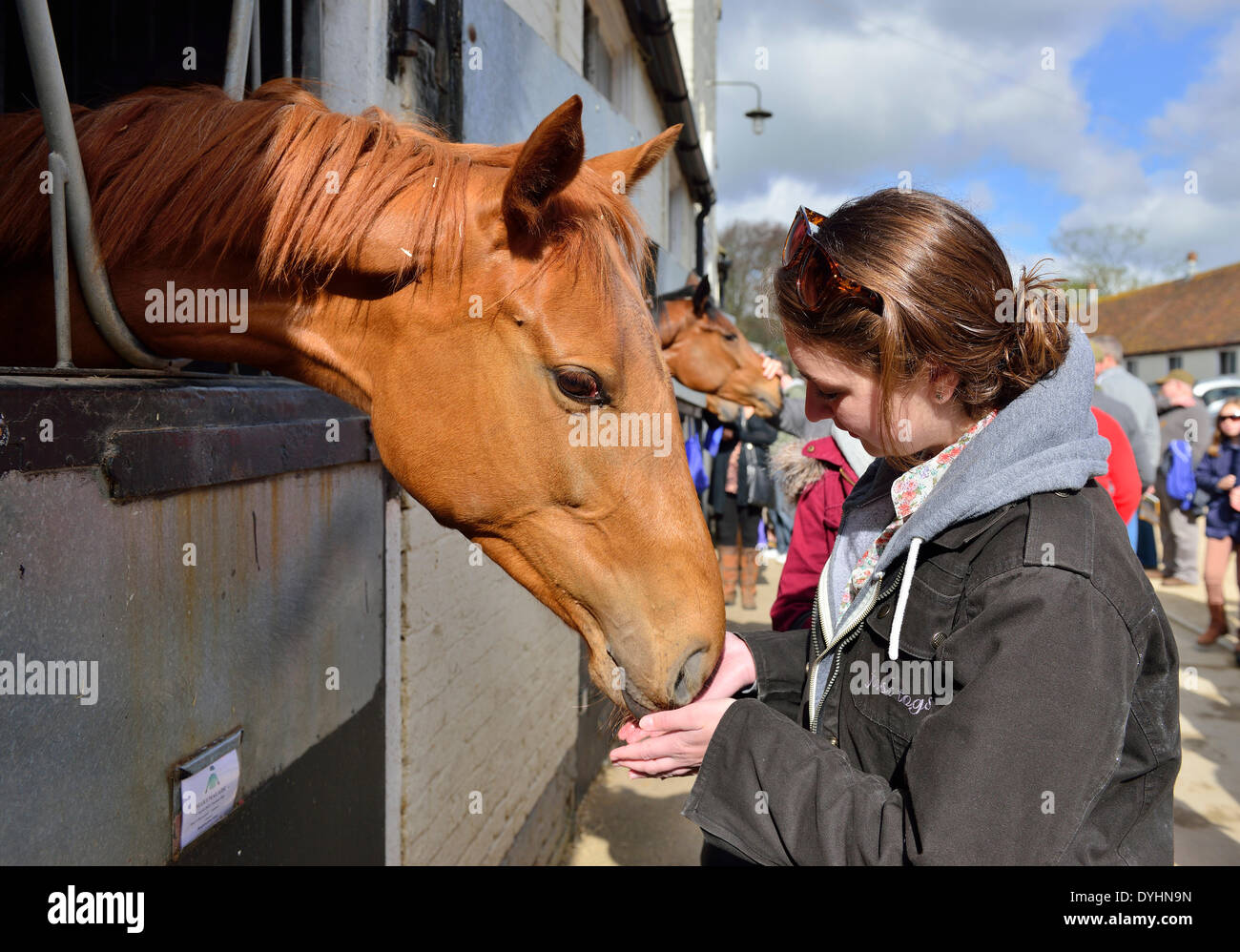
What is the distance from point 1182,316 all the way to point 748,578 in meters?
37.1

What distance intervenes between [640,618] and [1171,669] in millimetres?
892

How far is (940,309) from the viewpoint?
1.29 m

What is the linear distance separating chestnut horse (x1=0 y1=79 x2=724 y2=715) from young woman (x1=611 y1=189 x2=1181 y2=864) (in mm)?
337

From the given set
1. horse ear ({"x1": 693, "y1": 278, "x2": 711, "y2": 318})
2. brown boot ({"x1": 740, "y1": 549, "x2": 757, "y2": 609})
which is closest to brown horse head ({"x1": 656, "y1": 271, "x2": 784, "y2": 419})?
horse ear ({"x1": 693, "y1": 278, "x2": 711, "y2": 318})

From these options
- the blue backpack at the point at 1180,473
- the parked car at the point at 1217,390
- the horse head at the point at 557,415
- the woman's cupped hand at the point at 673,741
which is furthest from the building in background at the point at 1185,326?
the woman's cupped hand at the point at 673,741

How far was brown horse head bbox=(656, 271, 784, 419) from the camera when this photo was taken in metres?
7.46

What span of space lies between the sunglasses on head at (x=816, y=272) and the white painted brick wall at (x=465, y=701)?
1.62 meters

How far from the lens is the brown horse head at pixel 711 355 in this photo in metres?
7.46

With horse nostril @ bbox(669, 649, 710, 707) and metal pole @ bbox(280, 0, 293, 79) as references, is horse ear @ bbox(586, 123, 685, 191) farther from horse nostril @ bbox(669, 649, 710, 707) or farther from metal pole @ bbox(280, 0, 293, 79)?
horse nostril @ bbox(669, 649, 710, 707)

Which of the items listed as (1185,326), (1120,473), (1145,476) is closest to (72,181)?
(1120,473)
